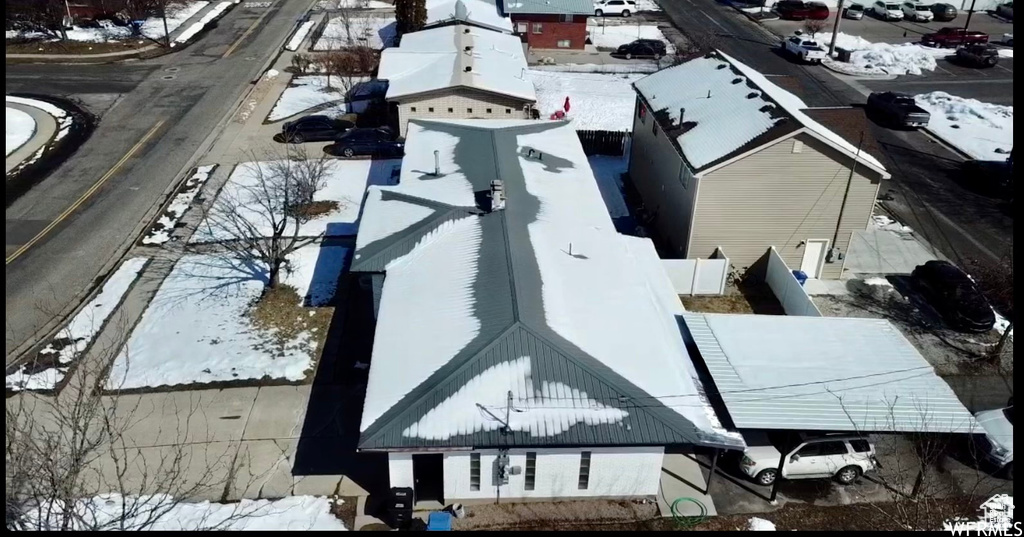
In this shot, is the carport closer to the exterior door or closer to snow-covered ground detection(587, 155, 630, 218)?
the exterior door

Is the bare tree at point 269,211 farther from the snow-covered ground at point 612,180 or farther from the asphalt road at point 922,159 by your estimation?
the asphalt road at point 922,159

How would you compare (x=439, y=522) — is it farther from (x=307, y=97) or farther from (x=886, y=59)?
(x=886, y=59)

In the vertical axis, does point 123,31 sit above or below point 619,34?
below

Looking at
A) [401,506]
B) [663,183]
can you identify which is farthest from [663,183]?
[401,506]

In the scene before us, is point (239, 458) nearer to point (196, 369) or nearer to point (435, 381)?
point (196, 369)

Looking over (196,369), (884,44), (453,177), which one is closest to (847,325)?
(453,177)

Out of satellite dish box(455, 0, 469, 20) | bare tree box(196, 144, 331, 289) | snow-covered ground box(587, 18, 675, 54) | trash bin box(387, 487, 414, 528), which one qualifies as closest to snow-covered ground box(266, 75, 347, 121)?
bare tree box(196, 144, 331, 289)

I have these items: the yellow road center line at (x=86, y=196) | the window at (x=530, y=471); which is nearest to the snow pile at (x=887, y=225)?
the window at (x=530, y=471)
